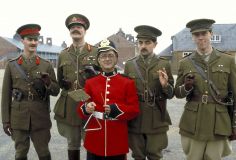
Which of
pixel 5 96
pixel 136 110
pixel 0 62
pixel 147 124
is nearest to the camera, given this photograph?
pixel 136 110

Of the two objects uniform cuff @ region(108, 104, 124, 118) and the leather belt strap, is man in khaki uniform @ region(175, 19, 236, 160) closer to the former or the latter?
uniform cuff @ region(108, 104, 124, 118)

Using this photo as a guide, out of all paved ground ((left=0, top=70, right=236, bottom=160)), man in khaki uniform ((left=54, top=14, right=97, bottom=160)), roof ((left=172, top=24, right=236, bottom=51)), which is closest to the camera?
man in khaki uniform ((left=54, top=14, right=97, bottom=160))

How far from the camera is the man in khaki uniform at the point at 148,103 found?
443 cm

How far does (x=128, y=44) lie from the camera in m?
69.3

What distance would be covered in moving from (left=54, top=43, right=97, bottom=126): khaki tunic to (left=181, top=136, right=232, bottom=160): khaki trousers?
5.55 ft

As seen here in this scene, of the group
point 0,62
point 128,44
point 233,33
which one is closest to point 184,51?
point 233,33

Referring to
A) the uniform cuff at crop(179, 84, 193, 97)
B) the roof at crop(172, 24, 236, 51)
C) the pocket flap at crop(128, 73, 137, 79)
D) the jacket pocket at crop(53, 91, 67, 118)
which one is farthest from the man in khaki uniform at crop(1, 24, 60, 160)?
the roof at crop(172, 24, 236, 51)

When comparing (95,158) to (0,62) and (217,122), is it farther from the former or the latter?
(0,62)

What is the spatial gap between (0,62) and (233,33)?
4062 centimetres

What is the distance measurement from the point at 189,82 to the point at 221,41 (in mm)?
44222

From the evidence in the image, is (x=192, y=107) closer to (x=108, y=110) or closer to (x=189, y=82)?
(x=189, y=82)

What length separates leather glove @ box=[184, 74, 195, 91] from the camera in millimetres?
3934

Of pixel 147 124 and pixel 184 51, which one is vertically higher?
pixel 184 51

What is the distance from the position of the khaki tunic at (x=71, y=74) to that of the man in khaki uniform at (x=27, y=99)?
0.83 feet
